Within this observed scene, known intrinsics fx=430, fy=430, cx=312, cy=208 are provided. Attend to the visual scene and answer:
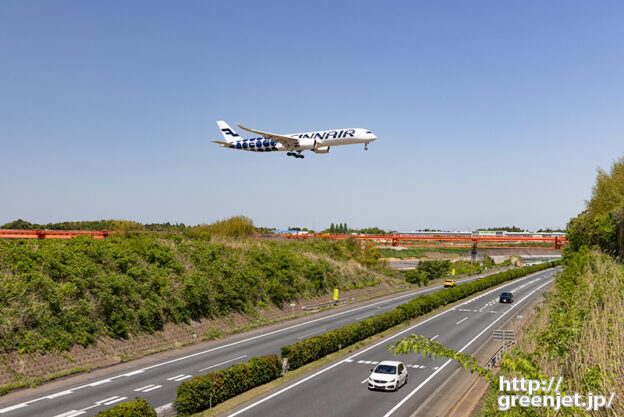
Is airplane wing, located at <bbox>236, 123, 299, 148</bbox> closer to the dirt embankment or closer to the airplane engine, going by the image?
the airplane engine

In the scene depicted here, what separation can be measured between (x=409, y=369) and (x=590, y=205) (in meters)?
36.3

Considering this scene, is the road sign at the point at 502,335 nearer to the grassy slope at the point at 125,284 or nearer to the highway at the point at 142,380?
the highway at the point at 142,380

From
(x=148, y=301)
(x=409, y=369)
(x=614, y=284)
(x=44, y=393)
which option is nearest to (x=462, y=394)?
(x=409, y=369)

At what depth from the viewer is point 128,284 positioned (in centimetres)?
3566

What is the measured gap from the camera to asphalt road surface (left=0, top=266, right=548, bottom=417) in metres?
20.8

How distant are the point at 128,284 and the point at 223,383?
17.9m

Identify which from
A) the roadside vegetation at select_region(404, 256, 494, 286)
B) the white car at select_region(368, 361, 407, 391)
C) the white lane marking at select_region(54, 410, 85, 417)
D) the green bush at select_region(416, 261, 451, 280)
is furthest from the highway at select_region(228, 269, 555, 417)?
the green bush at select_region(416, 261, 451, 280)

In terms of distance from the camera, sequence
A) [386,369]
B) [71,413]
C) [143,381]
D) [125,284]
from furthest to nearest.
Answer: [125,284] → [143,381] → [386,369] → [71,413]

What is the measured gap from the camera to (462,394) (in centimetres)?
2303

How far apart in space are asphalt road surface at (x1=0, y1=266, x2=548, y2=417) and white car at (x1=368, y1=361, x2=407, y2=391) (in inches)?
26.0

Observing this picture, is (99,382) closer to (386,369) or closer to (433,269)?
(386,369)

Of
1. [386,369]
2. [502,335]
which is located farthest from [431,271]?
[386,369]

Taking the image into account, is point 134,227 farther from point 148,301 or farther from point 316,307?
point 316,307

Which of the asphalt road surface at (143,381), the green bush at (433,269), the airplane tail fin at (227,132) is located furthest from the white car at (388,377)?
the green bush at (433,269)
